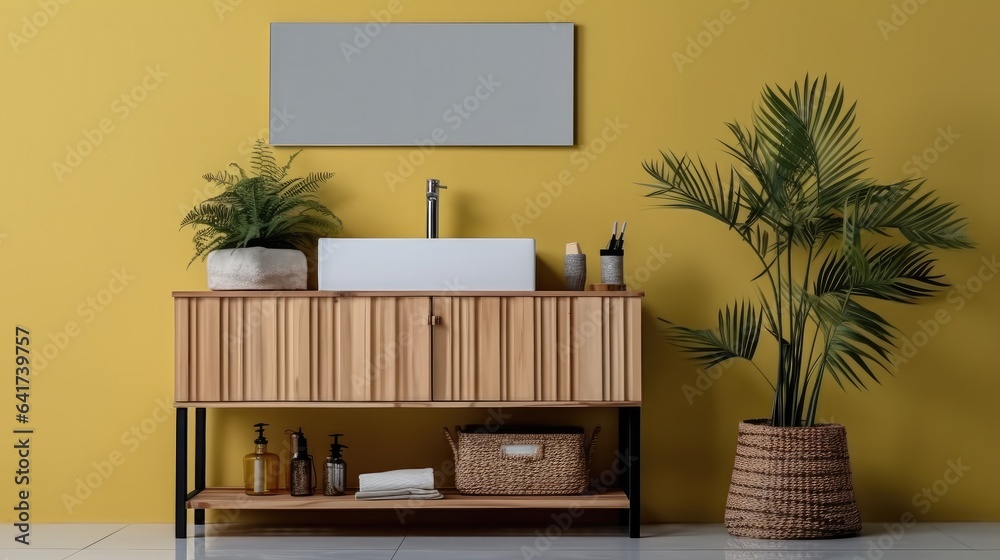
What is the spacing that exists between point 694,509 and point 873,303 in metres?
0.97

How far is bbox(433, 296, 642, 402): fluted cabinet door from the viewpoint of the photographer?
9.79 feet

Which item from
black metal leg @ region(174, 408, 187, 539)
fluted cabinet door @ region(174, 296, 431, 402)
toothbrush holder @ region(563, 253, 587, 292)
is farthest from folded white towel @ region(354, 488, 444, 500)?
toothbrush holder @ region(563, 253, 587, 292)

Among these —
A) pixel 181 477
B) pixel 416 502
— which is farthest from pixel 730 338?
pixel 181 477

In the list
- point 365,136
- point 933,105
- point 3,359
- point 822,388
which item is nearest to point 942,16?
point 933,105

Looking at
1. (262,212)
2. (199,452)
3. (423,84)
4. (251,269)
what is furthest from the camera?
(423,84)

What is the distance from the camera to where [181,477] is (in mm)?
3006

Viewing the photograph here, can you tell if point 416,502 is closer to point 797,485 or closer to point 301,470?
point 301,470

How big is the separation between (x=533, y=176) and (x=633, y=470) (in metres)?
1.09

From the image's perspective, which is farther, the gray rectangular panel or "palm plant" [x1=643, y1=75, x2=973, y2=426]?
the gray rectangular panel

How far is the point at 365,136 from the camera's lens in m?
3.38

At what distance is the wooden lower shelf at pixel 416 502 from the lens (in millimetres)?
2967

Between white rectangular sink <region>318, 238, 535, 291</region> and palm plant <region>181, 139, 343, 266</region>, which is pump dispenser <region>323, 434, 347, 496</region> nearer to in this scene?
white rectangular sink <region>318, 238, 535, 291</region>

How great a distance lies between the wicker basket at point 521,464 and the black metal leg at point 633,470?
0.54 feet

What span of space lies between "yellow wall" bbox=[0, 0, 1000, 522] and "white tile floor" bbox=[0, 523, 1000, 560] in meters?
0.29
